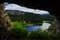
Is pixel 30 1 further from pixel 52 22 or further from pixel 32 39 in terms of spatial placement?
pixel 52 22

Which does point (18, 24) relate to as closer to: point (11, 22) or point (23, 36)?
point (11, 22)

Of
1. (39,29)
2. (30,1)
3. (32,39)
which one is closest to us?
(30,1)

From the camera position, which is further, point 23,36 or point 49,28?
point 49,28

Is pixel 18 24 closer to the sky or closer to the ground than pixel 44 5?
closer to the ground

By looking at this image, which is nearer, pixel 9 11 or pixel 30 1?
pixel 30 1

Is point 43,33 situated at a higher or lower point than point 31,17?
lower

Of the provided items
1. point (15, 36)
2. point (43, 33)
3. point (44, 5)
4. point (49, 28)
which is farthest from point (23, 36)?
point (44, 5)

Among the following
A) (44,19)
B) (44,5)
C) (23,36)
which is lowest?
(23,36)

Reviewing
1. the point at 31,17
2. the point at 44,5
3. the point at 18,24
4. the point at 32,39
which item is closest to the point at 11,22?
the point at 18,24

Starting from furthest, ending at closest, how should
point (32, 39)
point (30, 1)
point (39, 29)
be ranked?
point (39, 29)
point (32, 39)
point (30, 1)
